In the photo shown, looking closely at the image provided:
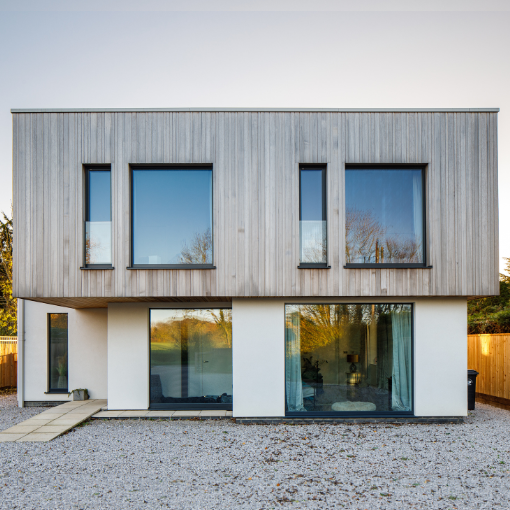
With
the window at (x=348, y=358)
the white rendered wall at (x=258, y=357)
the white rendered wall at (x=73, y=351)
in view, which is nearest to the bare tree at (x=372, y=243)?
the window at (x=348, y=358)

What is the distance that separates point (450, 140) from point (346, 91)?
19.2ft

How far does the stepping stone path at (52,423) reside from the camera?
623cm

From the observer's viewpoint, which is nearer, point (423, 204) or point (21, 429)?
point (21, 429)

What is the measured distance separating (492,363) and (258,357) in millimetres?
6402

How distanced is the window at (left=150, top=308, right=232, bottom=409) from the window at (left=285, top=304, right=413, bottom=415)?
1614 millimetres

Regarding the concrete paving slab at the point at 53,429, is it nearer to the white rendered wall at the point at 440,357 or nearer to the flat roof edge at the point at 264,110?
the flat roof edge at the point at 264,110

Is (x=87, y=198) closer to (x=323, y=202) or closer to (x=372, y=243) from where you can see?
(x=323, y=202)

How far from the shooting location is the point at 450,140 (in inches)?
281

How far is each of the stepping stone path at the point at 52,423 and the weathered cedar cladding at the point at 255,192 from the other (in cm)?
232

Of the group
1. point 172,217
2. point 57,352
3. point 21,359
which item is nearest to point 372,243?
point 172,217

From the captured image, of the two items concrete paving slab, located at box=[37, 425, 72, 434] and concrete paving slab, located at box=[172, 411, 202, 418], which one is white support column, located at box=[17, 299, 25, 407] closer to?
concrete paving slab, located at box=[37, 425, 72, 434]

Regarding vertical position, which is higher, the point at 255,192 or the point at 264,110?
the point at 264,110

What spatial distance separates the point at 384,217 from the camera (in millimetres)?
7109

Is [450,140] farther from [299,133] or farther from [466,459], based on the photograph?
[466,459]
